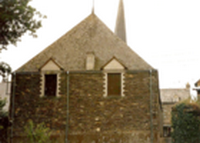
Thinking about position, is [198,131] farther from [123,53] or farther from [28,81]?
[28,81]

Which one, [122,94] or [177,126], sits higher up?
[122,94]

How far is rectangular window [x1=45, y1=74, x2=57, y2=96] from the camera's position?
19.8 meters

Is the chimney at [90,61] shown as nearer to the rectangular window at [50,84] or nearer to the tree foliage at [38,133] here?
the rectangular window at [50,84]

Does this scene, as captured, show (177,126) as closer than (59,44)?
No

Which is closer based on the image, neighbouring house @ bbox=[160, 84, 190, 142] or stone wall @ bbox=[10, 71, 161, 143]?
stone wall @ bbox=[10, 71, 161, 143]

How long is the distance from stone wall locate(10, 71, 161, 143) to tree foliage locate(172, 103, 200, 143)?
615 cm

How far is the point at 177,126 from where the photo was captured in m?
24.9

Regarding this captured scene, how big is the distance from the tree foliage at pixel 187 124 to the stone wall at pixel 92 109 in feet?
20.2

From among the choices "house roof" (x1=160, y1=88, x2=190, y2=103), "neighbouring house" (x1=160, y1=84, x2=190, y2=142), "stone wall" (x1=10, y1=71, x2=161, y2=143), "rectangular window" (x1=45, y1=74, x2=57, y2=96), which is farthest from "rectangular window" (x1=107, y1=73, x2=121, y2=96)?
"house roof" (x1=160, y1=88, x2=190, y2=103)

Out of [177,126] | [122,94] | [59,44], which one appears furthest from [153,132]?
[59,44]

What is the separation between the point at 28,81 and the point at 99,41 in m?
5.54

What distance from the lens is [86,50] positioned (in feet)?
69.1

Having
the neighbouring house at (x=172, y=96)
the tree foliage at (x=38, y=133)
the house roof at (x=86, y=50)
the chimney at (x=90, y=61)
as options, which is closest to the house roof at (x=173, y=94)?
the neighbouring house at (x=172, y=96)

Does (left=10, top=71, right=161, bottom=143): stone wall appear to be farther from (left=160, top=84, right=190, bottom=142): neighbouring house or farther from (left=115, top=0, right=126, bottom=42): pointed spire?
(left=160, top=84, right=190, bottom=142): neighbouring house
